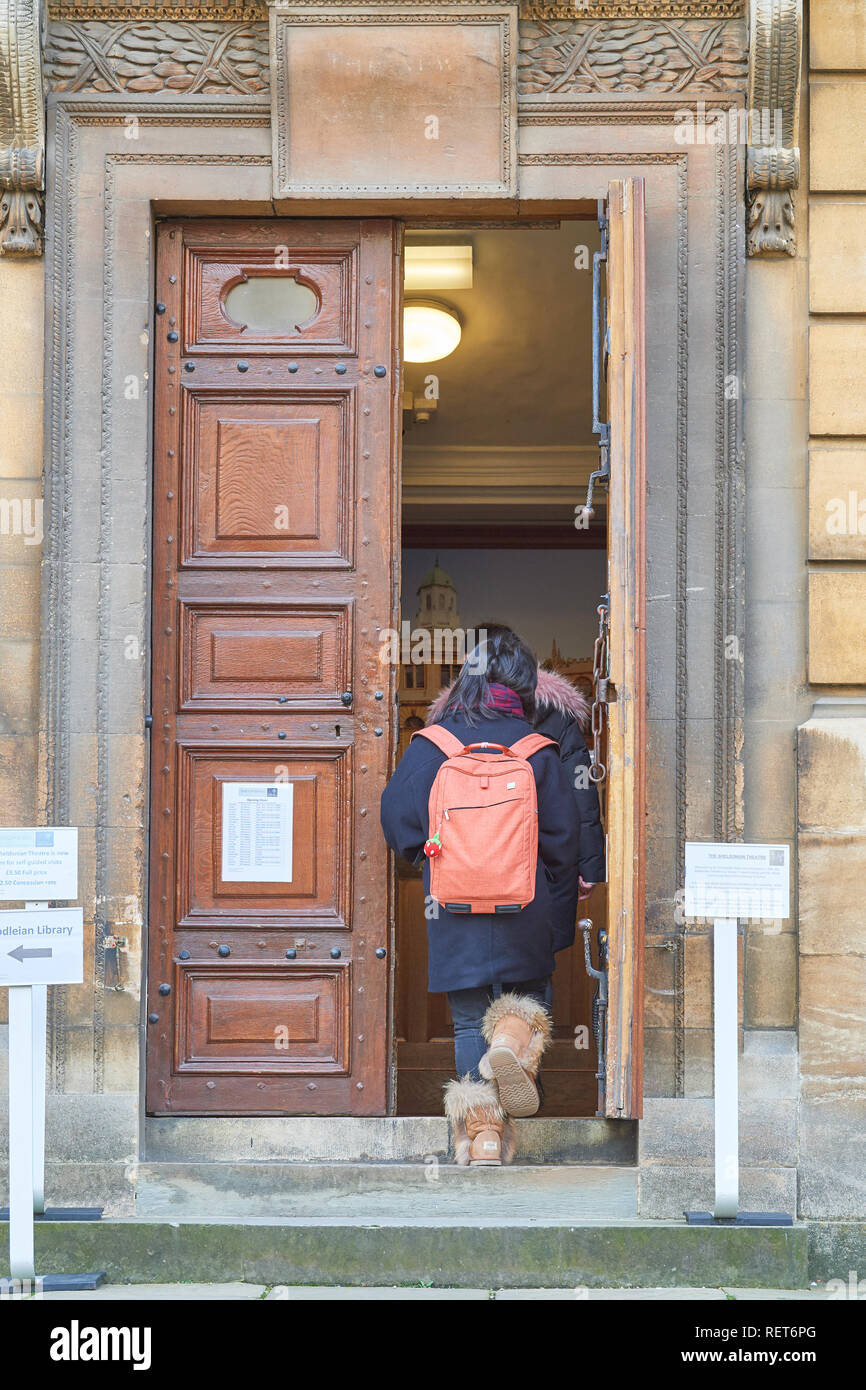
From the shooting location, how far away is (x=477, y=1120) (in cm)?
636

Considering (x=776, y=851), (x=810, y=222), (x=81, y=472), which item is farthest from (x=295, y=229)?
(x=776, y=851)

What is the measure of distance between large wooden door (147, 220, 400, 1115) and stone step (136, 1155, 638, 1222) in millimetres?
361

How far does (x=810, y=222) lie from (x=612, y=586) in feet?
6.52

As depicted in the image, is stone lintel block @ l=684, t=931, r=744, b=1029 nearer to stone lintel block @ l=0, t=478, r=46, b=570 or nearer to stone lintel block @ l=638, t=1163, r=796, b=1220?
stone lintel block @ l=638, t=1163, r=796, b=1220

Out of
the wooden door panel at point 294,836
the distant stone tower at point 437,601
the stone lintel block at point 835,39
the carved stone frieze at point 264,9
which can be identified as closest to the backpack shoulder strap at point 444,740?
the wooden door panel at point 294,836

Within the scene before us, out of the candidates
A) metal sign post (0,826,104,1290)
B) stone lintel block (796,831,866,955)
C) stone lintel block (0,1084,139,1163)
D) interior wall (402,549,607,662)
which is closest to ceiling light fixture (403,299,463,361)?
interior wall (402,549,607,662)

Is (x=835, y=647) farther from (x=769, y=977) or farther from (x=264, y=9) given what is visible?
(x=264, y=9)

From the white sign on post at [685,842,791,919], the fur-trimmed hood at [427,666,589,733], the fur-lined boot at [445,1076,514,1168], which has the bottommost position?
the fur-lined boot at [445,1076,514,1168]

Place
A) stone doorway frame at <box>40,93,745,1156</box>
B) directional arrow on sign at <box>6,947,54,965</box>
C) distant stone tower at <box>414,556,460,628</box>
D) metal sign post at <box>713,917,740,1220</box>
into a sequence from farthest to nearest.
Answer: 1. distant stone tower at <box>414,556,460,628</box>
2. stone doorway frame at <box>40,93,745,1156</box>
3. metal sign post at <box>713,917,740,1220</box>
4. directional arrow on sign at <box>6,947,54,965</box>

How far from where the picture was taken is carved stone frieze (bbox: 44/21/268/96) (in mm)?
6887

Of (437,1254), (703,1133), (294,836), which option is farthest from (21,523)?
(703,1133)

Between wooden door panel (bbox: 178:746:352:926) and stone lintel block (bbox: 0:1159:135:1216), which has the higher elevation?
wooden door panel (bbox: 178:746:352:926)

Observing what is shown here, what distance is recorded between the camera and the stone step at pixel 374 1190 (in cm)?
630

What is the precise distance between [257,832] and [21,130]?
129 inches
